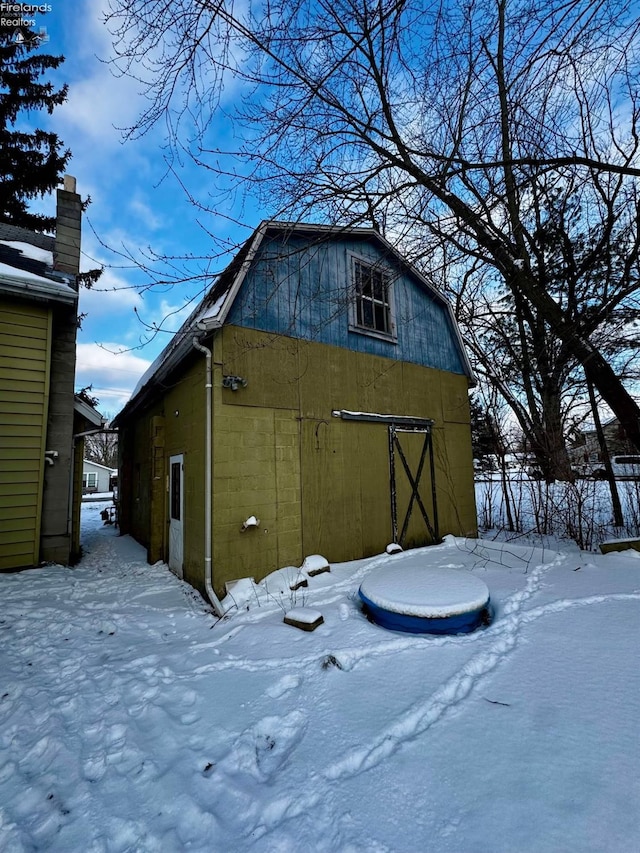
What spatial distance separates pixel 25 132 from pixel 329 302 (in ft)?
40.4

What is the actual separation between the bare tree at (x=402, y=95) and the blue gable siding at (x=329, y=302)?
724mm

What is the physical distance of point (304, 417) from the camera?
18.1 feet

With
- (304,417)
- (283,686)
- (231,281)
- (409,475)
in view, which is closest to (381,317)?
(304,417)

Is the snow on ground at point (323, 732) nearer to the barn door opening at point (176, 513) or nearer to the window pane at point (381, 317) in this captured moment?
the barn door opening at point (176, 513)

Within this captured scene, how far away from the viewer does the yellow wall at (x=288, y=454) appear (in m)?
4.72

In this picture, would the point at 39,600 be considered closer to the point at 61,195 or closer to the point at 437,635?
the point at 437,635

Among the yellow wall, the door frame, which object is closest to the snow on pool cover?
the yellow wall

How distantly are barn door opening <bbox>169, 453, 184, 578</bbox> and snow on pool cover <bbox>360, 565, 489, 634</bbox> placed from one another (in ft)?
10.0

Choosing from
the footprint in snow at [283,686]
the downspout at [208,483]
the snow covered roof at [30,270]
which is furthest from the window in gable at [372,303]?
the footprint in snow at [283,686]

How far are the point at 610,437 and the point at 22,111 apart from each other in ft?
62.4

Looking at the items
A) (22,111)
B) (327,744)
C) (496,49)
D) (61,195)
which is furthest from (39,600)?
(22,111)

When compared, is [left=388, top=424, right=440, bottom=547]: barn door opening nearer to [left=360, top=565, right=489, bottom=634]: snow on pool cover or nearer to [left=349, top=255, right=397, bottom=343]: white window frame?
[left=349, top=255, right=397, bottom=343]: white window frame

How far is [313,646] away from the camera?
3.26 meters

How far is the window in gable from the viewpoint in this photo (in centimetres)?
649
